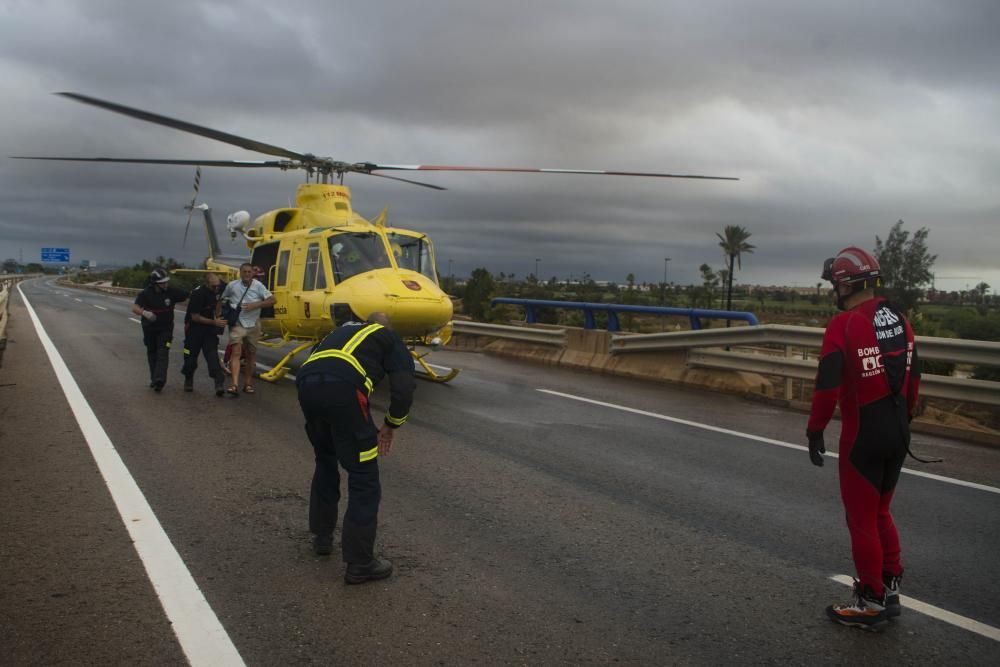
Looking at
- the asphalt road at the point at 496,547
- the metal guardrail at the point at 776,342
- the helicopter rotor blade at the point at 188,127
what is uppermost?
the helicopter rotor blade at the point at 188,127

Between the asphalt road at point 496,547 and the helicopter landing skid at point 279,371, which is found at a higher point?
the helicopter landing skid at point 279,371

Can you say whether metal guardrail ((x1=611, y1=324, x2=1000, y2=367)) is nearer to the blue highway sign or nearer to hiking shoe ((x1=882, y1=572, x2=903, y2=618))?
hiking shoe ((x1=882, y1=572, x2=903, y2=618))

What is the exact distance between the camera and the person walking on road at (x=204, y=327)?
10.6 meters

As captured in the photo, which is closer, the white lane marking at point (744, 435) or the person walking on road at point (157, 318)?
the white lane marking at point (744, 435)

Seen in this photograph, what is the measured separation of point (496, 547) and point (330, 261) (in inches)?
289

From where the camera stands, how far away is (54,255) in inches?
3578

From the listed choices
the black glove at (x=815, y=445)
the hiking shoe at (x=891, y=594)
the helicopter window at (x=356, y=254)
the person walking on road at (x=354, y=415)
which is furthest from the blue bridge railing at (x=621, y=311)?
the person walking on road at (x=354, y=415)

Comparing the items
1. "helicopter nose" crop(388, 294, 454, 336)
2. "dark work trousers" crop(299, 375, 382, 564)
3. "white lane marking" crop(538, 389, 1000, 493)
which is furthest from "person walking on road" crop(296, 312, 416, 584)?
"helicopter nose" crop(388, 294, 454, 336)

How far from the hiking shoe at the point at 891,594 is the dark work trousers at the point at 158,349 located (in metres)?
9.33

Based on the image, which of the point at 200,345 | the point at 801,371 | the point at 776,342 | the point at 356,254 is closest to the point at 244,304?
the point at 200,345

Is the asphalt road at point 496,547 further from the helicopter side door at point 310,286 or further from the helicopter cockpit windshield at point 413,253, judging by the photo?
the helicopter cockpit windshield at point 413,253

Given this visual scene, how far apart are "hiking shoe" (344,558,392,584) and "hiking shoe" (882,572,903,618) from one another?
2.67 metres

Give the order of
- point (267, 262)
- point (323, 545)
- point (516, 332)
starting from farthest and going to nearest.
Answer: point (516, 332), point (267, 262), point (323, 545)

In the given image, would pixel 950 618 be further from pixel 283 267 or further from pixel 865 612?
pixel 283 267
